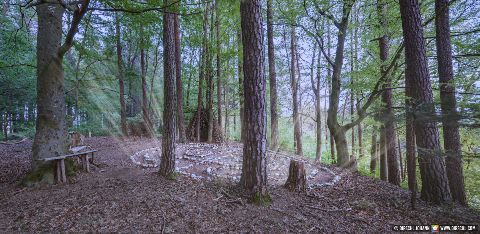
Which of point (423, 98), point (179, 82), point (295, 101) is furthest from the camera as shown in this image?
point (295, 101)

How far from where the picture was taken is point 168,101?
5117 mm

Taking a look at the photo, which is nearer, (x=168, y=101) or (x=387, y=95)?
(x=168, y=101)

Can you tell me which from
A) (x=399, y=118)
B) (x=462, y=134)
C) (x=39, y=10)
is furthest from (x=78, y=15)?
(x=462, y=134)

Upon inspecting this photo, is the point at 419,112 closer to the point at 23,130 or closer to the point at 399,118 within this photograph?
the point at 399,118

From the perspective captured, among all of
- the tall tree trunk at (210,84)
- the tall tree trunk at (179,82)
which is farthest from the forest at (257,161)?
the tall tree trunk at (210,84)

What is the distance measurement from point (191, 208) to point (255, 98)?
2.19m

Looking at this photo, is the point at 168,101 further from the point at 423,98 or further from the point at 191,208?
the point at 423,98

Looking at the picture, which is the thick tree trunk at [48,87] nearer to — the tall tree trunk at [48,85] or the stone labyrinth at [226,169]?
the tall tree trunk at [48,85]

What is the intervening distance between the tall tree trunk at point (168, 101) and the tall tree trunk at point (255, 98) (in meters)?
1.94

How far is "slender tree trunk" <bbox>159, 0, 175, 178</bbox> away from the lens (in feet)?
16.7

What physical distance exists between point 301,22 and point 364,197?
704 cm

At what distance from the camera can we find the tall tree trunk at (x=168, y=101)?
5.10m

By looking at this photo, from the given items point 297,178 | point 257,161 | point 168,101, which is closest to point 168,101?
point 168,101

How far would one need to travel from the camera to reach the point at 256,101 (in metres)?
4.08
